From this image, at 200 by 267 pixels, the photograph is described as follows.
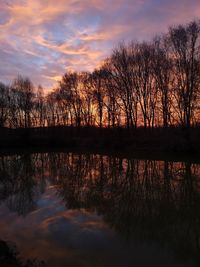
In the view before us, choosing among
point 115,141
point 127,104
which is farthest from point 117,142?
point 127,104

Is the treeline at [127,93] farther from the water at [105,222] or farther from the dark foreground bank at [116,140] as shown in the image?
the water at [105,222]

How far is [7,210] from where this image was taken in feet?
29.3

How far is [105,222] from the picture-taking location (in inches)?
298

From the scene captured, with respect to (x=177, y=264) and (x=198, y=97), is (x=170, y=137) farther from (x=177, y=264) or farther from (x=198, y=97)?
(x=177, y=264)

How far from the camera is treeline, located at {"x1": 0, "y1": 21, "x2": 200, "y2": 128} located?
29625mm

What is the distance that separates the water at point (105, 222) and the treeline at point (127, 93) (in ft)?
65.8

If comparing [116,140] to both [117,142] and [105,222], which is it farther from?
[105,222]

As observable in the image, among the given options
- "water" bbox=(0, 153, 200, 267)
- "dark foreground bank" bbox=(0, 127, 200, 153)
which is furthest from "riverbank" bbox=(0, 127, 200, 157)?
"water" bbox=(0, 153, 200, 267)

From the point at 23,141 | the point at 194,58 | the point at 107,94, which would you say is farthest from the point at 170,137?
the point at 23,141

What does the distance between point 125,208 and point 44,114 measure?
60140mm

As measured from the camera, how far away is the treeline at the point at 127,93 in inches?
1166

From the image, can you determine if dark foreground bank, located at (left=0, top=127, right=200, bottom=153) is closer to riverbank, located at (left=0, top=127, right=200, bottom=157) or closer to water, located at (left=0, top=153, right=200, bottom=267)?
riverbank, located at (left=0, top=127, right=200, bottom=157)

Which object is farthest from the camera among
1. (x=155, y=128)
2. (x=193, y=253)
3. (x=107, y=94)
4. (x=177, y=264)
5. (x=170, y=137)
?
(x=107, y=94)

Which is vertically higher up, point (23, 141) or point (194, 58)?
point (194, 58)
